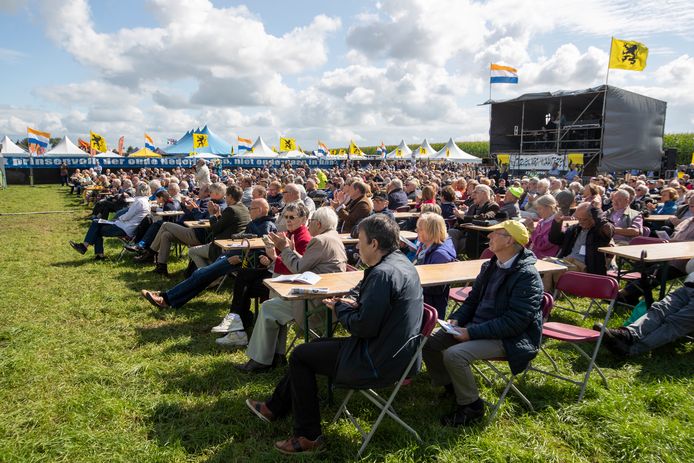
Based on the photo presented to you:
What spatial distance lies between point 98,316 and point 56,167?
104ft

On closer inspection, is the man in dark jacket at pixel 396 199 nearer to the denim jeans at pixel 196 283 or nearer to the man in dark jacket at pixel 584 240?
the man in dark jacket at pixel 584 240


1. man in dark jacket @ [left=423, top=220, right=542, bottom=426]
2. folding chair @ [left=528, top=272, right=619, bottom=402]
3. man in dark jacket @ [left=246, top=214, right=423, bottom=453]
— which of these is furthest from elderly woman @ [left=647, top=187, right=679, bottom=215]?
man in dark jacket @ [left=246, top=214, right=423, bottom=453]

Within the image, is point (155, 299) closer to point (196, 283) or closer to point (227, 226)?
point (196, 283)

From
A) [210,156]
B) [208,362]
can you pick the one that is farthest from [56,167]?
[208,362]

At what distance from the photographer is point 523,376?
4.02 metres

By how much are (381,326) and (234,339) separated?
2.47 metres

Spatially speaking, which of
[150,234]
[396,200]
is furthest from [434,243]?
[150,234]

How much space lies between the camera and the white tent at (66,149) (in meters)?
32.0

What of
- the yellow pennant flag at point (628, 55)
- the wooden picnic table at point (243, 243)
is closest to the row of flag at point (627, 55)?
the yellow pennant flag at point (628, 55)

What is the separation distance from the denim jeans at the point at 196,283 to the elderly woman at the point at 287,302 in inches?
62.5

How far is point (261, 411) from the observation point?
3.29 meters

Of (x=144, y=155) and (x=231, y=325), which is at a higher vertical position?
(x=144, y=155)

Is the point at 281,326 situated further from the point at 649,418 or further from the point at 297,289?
the point at 649,418

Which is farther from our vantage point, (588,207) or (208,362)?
(588,207)
